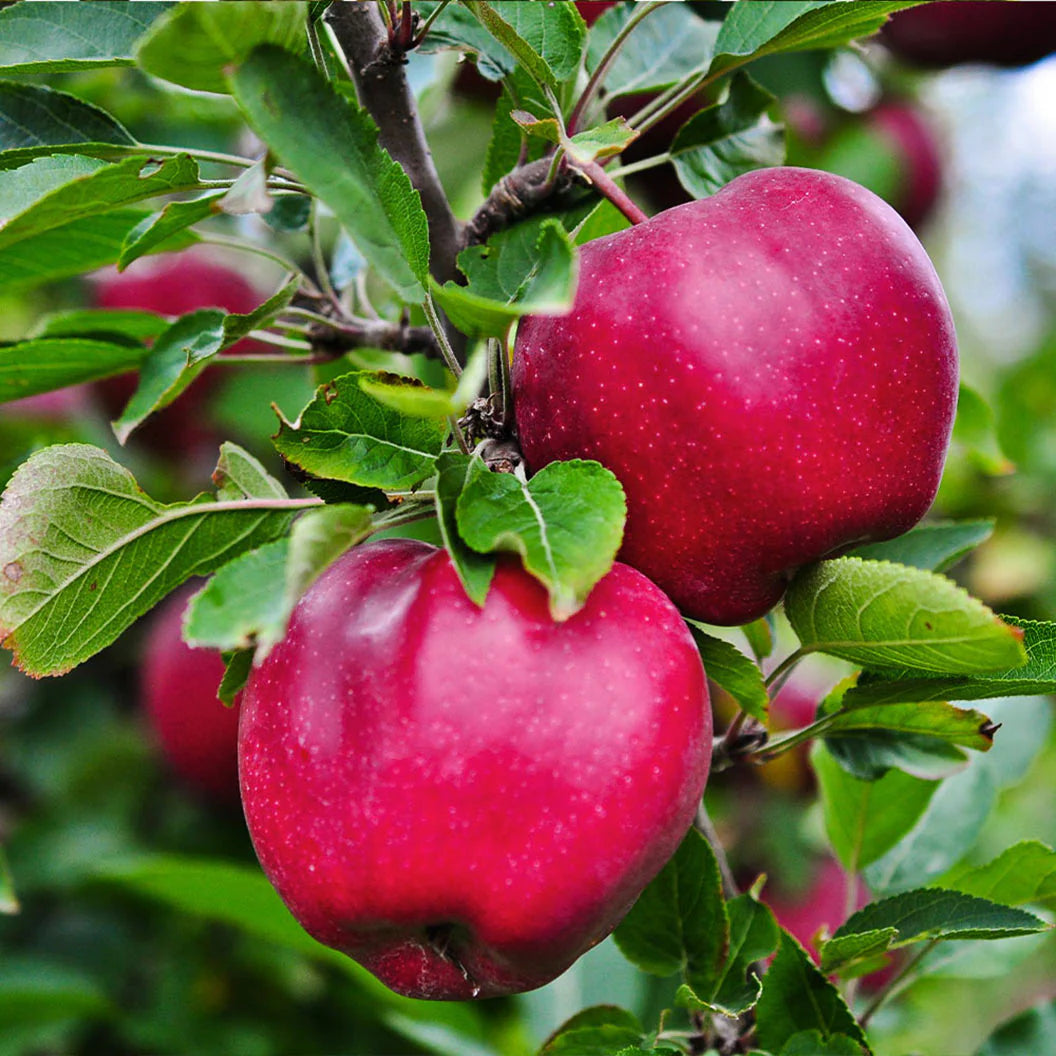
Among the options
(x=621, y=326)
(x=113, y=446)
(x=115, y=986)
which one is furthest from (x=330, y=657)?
(x=113, y=446)

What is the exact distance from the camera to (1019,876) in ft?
2.61

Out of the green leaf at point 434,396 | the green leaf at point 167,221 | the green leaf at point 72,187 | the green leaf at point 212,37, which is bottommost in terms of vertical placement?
the green leaf at point 434,396

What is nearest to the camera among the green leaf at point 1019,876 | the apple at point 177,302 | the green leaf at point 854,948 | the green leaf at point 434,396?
the green leaf at point 434,396

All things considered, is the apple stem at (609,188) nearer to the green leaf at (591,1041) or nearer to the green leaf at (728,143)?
the green leaf at (728,143)

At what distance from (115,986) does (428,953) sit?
1.14m

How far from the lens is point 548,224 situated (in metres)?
0.54

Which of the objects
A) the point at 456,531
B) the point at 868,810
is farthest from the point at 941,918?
the point at 456,531

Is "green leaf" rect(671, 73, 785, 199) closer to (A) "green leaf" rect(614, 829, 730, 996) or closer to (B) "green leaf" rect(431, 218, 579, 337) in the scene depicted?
(B) "green leaf" rect(431, 218, 579, 337)

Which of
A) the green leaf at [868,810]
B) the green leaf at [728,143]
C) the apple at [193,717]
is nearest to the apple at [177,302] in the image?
the apple at [193,717]

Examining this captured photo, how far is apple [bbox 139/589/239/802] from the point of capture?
58.8 inches

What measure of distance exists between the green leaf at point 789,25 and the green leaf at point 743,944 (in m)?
0.55

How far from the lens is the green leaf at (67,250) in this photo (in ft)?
2.88

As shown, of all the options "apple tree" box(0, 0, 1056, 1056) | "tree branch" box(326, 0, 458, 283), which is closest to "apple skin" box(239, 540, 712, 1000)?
"apple tree" box(0, 0, 1056, 1056)

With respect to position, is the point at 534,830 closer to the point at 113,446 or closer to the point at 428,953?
the point at 428,953
